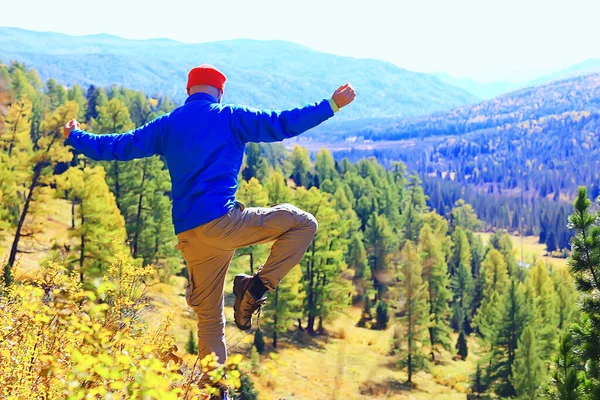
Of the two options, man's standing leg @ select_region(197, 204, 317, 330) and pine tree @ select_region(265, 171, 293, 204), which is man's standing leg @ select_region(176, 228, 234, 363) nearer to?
man's standing leg @ select_region(197, 204, 317, 330)

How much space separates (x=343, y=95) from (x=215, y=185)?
1286 millimetres

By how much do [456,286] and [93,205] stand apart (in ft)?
127

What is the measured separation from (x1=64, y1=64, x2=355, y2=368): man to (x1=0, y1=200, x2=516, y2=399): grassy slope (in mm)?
21303

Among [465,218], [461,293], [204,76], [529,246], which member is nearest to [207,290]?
[204,76]

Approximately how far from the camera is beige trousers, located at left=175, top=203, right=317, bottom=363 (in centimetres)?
490

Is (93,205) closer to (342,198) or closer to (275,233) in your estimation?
(275,233)

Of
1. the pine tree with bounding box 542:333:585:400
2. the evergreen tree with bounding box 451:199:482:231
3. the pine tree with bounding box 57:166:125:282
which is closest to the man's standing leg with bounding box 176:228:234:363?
the pine tree with bounding box 542:333:585:400

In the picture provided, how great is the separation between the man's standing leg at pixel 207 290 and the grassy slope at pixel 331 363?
21157 millimetres

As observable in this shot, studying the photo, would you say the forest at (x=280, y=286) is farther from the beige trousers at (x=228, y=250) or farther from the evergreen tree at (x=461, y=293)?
the beige trousers at (x=228, y=250)

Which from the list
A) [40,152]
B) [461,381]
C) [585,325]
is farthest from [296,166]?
[585,325]

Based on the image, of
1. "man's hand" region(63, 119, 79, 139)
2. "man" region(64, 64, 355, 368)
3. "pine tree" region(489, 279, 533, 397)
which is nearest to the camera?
"man" region(64, 64, 355, 368)

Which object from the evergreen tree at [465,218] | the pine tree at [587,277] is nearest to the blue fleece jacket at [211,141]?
the pine tree at [587,277]

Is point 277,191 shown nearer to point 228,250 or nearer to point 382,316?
point 382,316

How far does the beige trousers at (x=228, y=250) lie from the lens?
4.90m
